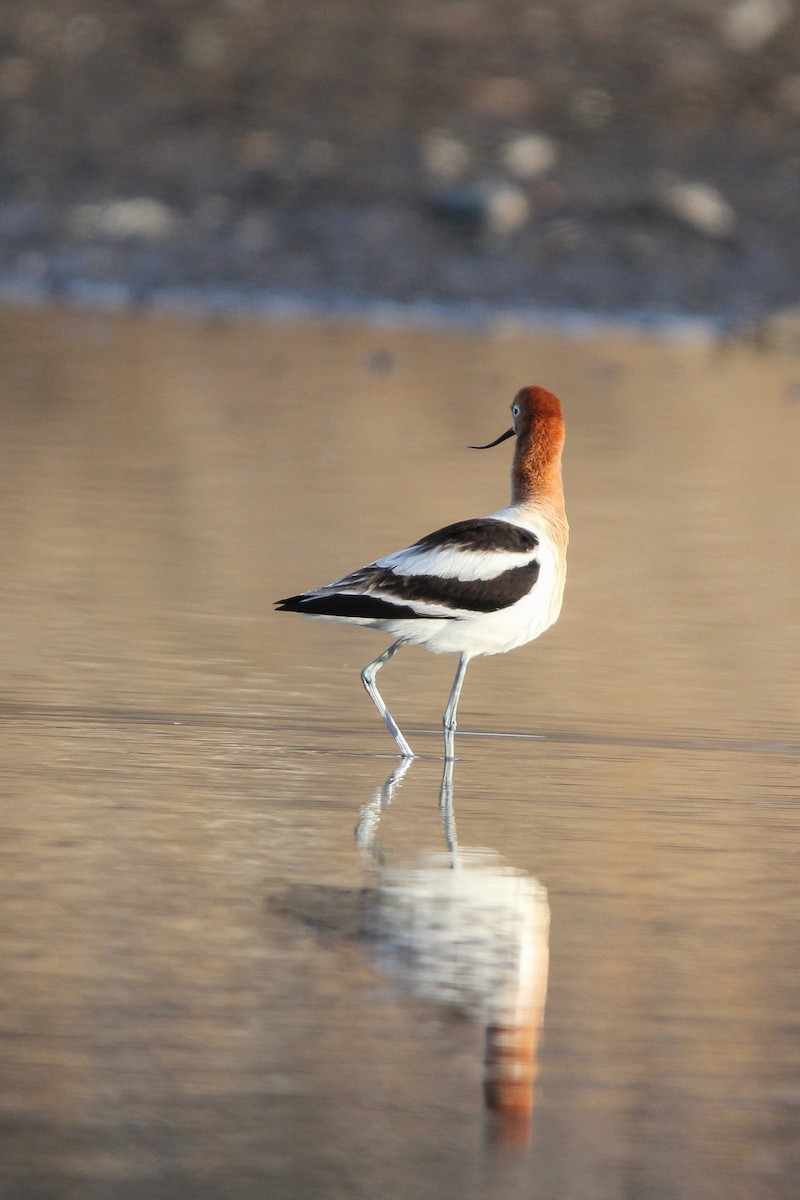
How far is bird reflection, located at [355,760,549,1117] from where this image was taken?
432 centimetres

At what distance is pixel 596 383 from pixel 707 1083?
14643 mm

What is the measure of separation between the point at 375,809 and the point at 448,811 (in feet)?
0.58

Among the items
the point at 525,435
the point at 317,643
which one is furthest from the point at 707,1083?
the point at 317,643

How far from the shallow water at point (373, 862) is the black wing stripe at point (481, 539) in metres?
0.53

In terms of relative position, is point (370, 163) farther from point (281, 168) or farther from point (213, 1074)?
point (213, 1074)

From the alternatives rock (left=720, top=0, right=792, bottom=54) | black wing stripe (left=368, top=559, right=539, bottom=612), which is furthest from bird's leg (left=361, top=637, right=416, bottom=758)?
rock (left=720, top=0, right=792, bottom=54)

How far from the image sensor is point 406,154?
27469mm

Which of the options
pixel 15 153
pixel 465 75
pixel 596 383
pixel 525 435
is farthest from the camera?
pixel 465 75

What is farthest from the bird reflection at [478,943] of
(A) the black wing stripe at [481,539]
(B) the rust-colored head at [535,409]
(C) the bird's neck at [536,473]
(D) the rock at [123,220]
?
(D) the rock at [123,220]

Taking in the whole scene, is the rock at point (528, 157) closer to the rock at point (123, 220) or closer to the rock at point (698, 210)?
the rock at point (698, 210)

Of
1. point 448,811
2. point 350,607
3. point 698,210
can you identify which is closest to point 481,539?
point 350,607

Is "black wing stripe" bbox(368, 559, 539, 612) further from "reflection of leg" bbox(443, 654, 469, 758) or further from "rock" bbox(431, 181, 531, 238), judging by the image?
"rock" bbox(431, 181, 531, 238)

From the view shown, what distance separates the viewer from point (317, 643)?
8734 millimetres

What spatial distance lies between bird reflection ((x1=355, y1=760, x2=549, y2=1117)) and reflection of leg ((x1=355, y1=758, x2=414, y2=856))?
11 mm
